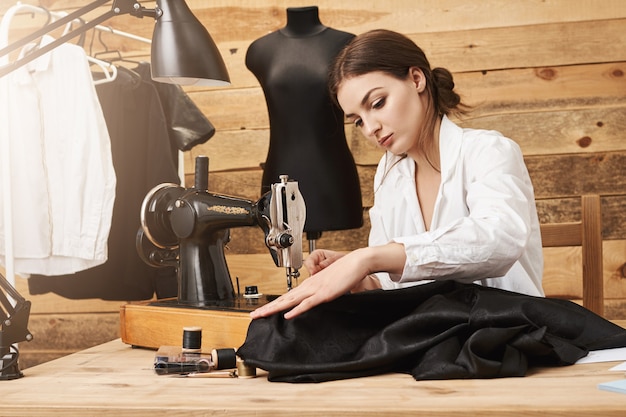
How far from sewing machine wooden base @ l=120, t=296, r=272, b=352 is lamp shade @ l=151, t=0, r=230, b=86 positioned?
0.52m

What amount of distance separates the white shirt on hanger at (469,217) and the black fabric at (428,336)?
0.06 meters

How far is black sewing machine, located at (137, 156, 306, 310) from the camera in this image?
1608 mm

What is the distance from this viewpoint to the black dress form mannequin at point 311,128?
258 cm

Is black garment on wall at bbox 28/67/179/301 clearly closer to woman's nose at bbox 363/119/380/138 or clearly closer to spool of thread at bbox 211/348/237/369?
woman's nose at bbox 363/119/380/138

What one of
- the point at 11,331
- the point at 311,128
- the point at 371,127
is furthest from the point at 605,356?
the point at 311,128

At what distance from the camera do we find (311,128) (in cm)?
260

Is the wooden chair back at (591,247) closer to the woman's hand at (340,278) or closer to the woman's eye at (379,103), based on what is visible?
the woman's eye at (379,103)

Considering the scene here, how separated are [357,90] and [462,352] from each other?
0.83 meters

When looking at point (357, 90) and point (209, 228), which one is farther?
point (357, 90)

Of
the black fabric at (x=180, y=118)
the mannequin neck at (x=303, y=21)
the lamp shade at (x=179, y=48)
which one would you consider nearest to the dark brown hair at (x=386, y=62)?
the lamp shade at (x=179, y=48)

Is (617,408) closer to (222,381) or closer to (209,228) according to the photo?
(222,381)

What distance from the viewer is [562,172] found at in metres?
3.02

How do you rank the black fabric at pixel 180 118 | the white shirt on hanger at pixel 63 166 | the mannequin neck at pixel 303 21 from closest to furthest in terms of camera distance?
the white shirt on hanger at pixel 63 166 → the mannequin neck at pixel 303 21 → the black fabric at pixel 180 118

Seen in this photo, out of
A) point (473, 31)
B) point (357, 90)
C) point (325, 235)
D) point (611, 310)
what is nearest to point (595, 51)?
point (473, 31)
